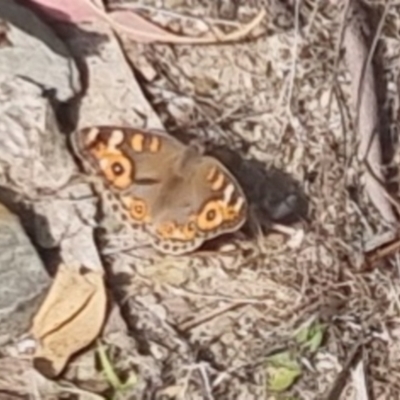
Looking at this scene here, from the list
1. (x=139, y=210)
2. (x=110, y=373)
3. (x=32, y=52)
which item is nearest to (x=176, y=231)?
(x=139, y=210)

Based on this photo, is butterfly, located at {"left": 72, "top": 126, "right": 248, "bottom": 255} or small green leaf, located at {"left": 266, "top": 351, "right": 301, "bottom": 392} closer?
butterfly, located at {"left": 72, "top": 126, "right": 248, "bottom": 255}

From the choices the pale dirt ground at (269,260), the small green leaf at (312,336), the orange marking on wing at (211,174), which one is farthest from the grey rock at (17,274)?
the small green leaf at (312,336)

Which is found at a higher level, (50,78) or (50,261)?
(50,78)

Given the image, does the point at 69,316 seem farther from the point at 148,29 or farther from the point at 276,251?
the point at 148,29

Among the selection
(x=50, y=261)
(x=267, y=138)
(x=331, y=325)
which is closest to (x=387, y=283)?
(x=331, y=325)

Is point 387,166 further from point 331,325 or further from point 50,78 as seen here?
point 50,78

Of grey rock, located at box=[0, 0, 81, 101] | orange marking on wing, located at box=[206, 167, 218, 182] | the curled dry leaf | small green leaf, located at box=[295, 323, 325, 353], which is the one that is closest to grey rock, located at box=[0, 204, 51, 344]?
the curled dry leaf

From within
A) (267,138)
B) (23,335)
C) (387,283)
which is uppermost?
(267,138)

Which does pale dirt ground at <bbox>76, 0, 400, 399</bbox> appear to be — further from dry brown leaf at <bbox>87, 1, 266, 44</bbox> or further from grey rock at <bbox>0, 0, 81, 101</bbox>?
grey rock at <bbox>0, 0, 81, 101</bbox>

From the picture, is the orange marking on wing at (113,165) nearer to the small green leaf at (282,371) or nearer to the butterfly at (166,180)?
the butterfly at (166,180)
